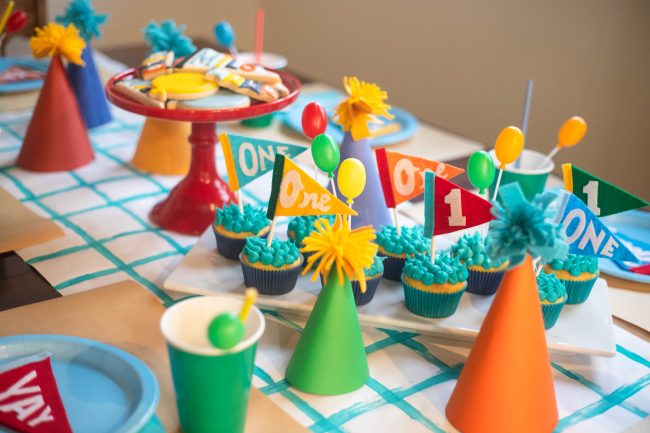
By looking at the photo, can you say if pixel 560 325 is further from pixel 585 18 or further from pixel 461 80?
pixel 461 80

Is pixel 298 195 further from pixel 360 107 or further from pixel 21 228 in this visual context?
pixel 21 228

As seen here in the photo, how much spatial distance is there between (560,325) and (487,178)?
0.64 feet

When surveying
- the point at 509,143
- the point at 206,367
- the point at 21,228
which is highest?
the point at 509,143

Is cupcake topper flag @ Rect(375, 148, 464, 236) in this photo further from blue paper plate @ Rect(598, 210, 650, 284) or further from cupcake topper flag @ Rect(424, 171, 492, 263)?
blue paper plate @ Rect(598, 210, 650, 284)

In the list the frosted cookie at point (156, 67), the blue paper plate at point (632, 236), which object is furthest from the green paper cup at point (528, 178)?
the frosted cookie at point (156, 67)

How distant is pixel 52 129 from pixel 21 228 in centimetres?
34

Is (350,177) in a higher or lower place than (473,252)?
higher

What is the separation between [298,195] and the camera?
0.87 metres

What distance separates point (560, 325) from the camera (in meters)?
0.91

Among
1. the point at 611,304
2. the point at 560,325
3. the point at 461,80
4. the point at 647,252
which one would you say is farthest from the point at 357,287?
the point at 461,80

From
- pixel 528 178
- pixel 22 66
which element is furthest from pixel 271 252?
pixel 22 66

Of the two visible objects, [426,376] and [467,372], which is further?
[426,376]

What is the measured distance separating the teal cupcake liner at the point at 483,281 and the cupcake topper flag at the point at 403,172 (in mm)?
119

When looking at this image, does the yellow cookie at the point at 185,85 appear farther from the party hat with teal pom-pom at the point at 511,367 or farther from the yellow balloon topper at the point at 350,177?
the party hat with teal pom-pom at the point at 511,367
